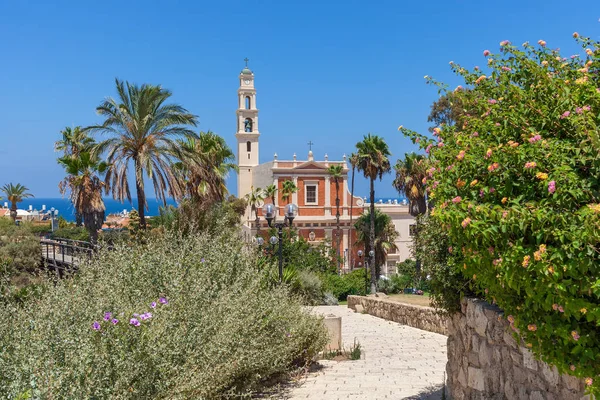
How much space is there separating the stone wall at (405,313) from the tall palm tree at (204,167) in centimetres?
755

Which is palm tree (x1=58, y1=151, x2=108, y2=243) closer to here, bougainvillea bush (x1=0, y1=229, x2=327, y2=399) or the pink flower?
bougainvillea bush (x1=0, y1=229, x2=327, y2=399)

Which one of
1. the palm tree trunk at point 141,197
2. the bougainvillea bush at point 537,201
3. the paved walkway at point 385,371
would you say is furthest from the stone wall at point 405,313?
the bougainvillea bush at point 537,201

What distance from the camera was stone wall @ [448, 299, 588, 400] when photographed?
4258mm

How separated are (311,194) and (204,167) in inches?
1101

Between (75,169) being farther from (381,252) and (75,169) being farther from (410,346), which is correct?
(381,252)

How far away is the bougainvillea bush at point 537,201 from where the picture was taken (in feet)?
11.2

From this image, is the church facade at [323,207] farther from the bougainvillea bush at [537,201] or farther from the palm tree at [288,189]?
the bougainvillea bush at [537,201]

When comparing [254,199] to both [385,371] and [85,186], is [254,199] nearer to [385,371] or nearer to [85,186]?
[85,186]

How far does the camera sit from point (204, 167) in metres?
23.1

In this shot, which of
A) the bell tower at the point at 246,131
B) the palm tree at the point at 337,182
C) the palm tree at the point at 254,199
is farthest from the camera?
the bell tower at the point at 246,131

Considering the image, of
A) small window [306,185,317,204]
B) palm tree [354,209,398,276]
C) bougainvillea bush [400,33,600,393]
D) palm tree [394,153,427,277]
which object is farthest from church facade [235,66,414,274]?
bougainvillea bush [400,33,600,393]

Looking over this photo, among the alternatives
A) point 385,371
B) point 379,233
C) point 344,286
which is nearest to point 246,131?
point 379,233

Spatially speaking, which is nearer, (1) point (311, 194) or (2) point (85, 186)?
(2) point (85, 186)

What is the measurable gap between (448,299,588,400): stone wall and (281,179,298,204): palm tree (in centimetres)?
4216
